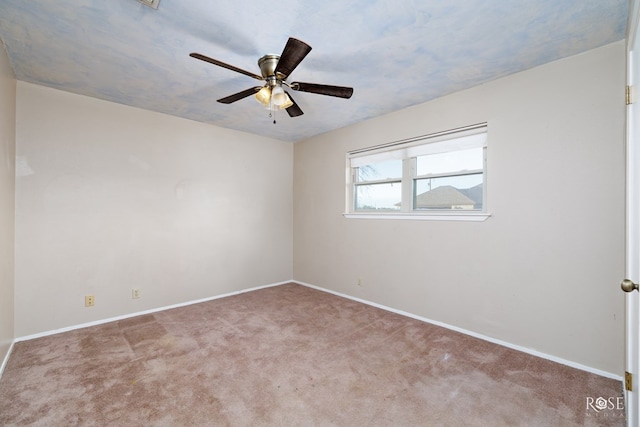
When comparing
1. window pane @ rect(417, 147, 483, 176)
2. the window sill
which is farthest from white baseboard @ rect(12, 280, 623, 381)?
window pane @ rect(417, 147, 483, 176)

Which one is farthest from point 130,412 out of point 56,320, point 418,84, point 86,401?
point 418,84

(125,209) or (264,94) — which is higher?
(264,94)

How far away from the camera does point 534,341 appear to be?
7.92 feet

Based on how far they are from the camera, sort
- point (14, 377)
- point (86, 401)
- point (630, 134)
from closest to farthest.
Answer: point (630, 134)
point (86, 401)
point (14, 377)

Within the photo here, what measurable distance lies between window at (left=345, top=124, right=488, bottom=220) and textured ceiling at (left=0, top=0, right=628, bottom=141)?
58cm

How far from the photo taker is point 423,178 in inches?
130

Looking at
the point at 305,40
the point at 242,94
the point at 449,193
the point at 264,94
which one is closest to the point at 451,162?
the point at 449,193

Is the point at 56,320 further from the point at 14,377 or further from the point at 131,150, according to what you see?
the point at 131,150

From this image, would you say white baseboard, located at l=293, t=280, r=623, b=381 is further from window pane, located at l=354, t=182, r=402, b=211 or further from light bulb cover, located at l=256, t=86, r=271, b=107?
light bulb cover, located at l=256, t=86, r=271, b=107

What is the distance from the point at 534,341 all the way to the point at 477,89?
7.69ft

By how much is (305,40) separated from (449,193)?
211cm

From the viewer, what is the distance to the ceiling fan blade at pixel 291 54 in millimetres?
1598

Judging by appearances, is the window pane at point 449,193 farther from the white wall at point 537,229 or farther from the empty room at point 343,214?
the white wall at point 537,229

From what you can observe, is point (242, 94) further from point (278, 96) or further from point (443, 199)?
point (443, 199)
